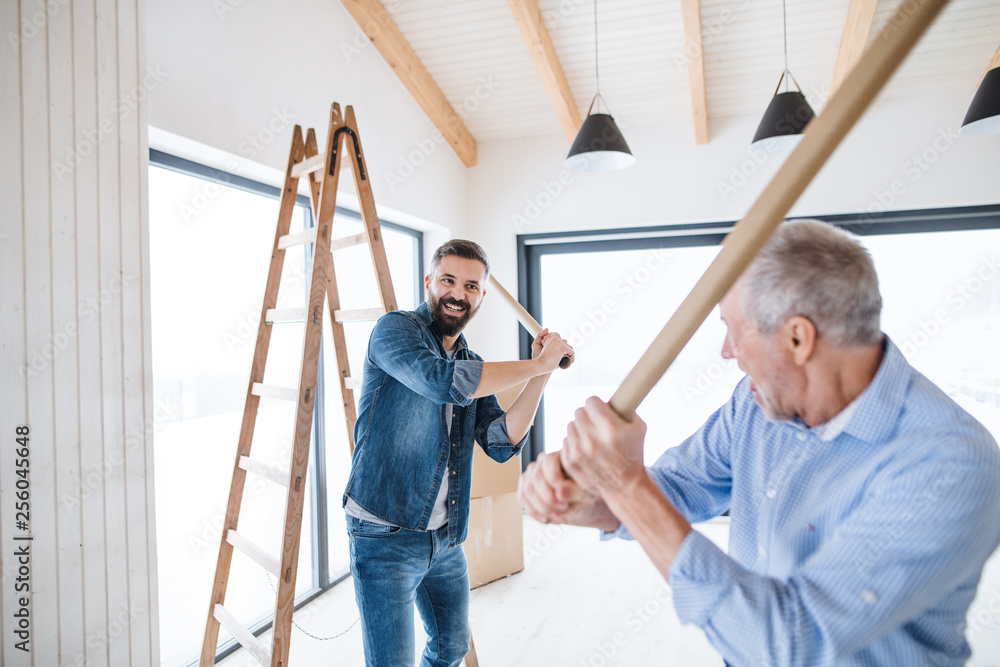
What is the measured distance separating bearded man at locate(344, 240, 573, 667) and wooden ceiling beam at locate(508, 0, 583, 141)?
6.80 feet

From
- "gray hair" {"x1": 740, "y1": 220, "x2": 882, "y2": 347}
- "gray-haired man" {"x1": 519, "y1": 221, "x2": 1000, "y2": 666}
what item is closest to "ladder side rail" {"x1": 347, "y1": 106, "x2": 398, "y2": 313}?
"gray-haired man" {"x1": 519, "y1": 221, "x2": 1000, "y2": 666}

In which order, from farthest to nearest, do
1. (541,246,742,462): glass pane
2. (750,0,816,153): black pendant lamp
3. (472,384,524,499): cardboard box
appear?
(541,246,742,462): glass pane → (472,384,524,499): cardboard box → (750,0,816,153): black pendant lamp

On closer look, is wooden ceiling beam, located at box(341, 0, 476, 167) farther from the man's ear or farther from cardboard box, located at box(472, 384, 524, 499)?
the man's ear

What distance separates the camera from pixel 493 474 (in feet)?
11.3

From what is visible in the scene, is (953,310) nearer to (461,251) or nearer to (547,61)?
(547,61)

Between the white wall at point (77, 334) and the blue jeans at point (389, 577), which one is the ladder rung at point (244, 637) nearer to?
the white wall at point (77, 334)

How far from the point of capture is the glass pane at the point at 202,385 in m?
2.31

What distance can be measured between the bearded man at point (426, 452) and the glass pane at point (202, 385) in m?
1.09

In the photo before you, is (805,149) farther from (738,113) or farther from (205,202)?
(738,113)

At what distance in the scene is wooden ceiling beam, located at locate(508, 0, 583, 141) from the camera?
3.28 m

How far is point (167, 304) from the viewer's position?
7.63ft

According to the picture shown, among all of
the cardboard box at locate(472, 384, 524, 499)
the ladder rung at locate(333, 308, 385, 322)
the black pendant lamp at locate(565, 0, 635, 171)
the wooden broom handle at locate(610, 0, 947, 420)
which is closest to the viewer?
the wooden broom handle at locate(610, 0, 947, 420)

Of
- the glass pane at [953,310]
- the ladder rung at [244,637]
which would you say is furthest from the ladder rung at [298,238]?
the glass pane at [953,310]

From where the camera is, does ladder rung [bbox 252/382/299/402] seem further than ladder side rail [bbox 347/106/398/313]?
No
